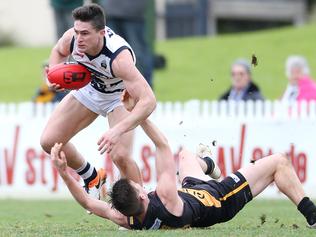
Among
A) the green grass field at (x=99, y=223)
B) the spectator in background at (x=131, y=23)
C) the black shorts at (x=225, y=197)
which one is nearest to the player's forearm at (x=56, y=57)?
the green grass field at (x=99, y=223)

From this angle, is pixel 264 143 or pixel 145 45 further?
pixel 145 45

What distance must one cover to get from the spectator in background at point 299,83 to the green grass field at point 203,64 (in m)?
6.40

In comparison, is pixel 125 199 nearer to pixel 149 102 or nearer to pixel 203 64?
pixel 149 102

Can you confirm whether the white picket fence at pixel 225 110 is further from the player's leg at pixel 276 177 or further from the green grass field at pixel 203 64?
the player's leg at pixel 276 177

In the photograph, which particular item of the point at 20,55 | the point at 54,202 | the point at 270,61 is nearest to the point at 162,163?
the point at 54,202

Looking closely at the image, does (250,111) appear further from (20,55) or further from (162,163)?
(20,55)

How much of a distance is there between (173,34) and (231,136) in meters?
19.5

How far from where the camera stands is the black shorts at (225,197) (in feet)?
32.8

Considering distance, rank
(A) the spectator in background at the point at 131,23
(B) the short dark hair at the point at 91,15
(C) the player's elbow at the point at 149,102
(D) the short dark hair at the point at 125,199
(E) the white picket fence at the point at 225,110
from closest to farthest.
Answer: (D) the short dark hair at the point at 125,199 → (C) the player's elbow at the point at 149,102 → (B) the short dark hair at the point at 91,15 → (E) the white picket fence at the point at 225,110 → (A) the spectator in background at the point at 131,23

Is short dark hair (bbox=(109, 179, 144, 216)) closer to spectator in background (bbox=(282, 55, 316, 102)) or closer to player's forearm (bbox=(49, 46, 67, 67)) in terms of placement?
player's forearm (bbox=(49, 46, 67, 67))

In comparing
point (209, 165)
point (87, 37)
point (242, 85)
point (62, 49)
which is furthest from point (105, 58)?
point (242, 85)

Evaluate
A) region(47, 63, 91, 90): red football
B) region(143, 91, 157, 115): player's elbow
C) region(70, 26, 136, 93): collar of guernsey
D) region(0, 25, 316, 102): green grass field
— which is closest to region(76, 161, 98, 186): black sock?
region(70, 26, 136, 93): collar of guernsey

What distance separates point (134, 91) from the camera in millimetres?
10422

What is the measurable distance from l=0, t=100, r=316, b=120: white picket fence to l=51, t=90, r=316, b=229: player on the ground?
6.95 meters
